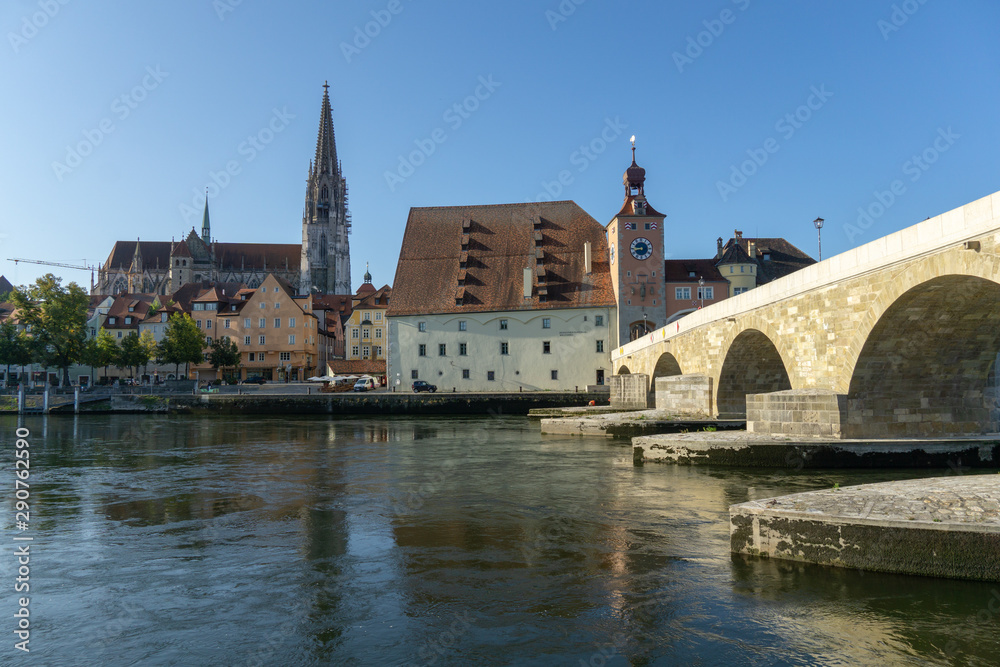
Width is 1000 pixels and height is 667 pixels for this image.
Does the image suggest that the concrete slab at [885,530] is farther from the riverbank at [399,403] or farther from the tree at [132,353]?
the tree at [132,353]

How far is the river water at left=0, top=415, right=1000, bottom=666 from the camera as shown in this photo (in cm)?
671

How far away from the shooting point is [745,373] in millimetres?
25719

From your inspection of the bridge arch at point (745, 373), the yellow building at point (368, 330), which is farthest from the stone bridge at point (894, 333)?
the yellow building at point (368, 330)

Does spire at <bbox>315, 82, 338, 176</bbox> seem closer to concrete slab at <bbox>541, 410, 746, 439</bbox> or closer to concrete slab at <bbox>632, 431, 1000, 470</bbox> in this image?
concrete slab at <bbox>541, 410, 746, 439</bbox>

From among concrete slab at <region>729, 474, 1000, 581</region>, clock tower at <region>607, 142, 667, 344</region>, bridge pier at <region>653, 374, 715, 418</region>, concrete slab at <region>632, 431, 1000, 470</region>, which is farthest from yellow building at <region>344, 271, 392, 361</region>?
concrete slab at <region>729, 474, 1000, 581</region>

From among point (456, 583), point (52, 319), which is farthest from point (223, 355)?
point (456, 583)

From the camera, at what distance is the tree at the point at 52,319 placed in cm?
6169

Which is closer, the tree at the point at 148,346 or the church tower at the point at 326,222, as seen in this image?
the tree at the point at 148,346

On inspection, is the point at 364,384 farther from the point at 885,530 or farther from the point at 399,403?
the point at 885,530

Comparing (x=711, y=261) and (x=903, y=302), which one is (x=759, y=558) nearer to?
(x=903, y=302)

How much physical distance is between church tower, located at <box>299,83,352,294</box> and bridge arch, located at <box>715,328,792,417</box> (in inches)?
4497

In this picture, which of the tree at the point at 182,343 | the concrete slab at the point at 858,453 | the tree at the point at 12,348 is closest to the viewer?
the concrete slab at the point at 858,453

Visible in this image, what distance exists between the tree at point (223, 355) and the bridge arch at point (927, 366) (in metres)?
74.2

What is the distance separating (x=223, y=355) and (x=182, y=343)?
5.31 meters
